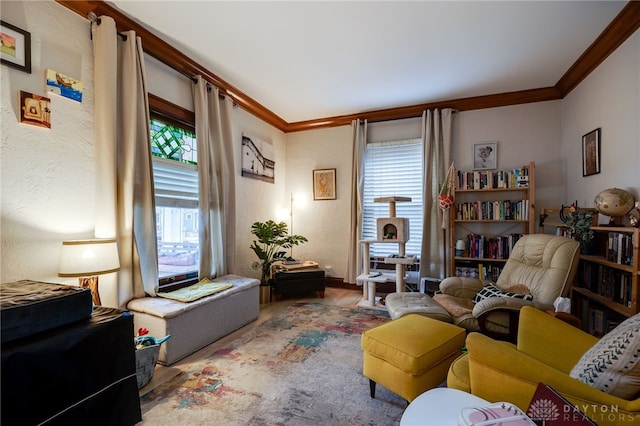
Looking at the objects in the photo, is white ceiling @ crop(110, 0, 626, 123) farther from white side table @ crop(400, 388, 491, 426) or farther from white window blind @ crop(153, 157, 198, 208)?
white side table @ crop(400, 388, 491, 426)

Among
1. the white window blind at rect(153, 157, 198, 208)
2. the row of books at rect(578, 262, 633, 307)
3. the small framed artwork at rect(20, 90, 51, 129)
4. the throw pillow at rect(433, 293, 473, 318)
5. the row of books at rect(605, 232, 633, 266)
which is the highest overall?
the small framed artwork at rect(20, 90, 51, 129)

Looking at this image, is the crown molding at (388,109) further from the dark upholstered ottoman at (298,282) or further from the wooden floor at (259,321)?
the wooden floor at (259,321)

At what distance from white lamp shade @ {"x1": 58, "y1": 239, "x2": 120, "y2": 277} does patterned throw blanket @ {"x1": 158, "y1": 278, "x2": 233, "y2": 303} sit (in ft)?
2.11

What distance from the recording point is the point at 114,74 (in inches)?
92.5

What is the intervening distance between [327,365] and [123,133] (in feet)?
8.43

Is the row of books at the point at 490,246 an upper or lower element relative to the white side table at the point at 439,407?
upper

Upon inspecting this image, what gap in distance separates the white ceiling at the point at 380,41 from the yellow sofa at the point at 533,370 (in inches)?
91.6

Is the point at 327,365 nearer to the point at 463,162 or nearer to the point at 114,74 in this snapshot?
the point at 114,74

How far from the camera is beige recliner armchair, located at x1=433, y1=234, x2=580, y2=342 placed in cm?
220

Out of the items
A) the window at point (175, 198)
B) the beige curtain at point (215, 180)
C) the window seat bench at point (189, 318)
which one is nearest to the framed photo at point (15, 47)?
the window at point (175, 198)

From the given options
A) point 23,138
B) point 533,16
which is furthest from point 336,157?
point 23,138

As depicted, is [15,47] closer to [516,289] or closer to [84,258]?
[84,258]

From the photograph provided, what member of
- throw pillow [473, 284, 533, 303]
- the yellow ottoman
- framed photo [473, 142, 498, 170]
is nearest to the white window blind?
the yellow ottoman

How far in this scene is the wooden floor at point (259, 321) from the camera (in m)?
2.16
